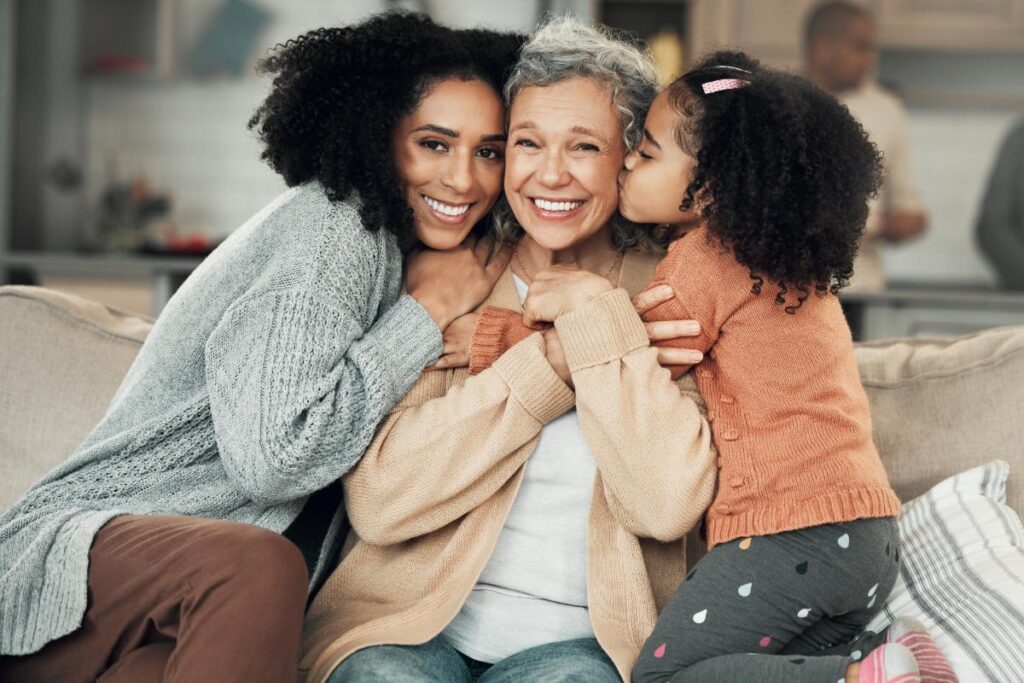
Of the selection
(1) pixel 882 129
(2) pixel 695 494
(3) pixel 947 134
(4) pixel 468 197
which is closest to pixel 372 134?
(4) pixel 468 197

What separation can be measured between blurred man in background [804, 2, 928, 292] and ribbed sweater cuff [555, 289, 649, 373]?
285 centimetres

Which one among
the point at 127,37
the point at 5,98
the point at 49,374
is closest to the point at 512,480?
the point at 49,374

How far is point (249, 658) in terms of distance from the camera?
143 cm

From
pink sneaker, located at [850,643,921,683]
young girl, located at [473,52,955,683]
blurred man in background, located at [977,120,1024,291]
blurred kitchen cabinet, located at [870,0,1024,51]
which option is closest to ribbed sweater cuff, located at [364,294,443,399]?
young girl, located at [473,52,955,683]

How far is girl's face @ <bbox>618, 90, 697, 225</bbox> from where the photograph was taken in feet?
6.00

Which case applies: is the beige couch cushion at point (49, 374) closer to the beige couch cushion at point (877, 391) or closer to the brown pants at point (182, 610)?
the beige couch cushion at point (877, 391)

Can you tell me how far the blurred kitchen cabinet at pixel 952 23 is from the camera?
16.7ft

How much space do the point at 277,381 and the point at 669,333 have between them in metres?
0.56

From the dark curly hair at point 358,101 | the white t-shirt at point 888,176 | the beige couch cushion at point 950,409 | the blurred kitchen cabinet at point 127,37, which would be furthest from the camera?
the blurred kitchen cabinet at point 127,37

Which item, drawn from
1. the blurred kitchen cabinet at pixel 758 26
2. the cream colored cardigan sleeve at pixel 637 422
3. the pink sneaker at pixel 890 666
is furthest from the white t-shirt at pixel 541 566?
the blurred kitchen cabinet at pixel 758 26

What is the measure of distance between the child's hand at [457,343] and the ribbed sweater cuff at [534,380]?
12 cm

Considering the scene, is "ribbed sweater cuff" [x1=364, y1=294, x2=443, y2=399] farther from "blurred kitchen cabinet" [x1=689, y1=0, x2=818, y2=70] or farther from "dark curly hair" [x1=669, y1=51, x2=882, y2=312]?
"blurred kitchen cabinet" [x1=689, y1=0, x2=818, y2=70]

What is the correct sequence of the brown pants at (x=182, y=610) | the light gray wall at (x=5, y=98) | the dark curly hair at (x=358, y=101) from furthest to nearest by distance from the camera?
1. the light gray wall at (x=5, y=98)
2. the dark curly hair at (x=358, y=101)
3. the brown pants at (x=182, y=610)

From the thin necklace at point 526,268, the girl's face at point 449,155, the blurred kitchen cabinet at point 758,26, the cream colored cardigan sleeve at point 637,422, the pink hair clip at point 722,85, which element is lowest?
the cream colored cardigan sleeve at point 637,422
